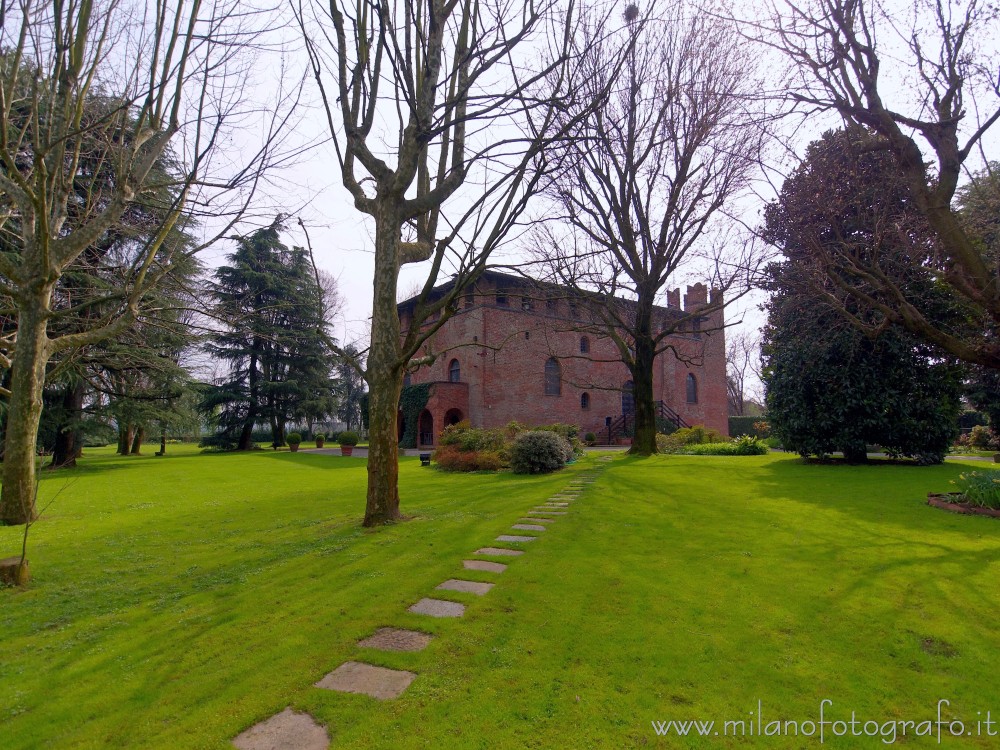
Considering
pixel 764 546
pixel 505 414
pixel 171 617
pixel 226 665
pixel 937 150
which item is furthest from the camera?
pixel 505 414

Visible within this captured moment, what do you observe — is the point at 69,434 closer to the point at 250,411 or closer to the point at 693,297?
the point at 250,411

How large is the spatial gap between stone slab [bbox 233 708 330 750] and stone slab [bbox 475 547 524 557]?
2968 millimetres

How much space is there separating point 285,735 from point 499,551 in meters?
3.25

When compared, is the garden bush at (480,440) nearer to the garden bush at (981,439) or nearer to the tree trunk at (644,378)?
the tree trunk at (644,378)

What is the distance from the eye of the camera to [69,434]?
20125mm

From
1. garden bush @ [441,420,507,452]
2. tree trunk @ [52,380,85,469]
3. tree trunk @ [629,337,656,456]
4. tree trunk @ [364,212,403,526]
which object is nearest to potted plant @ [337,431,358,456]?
garden bush @ [441,420,507,452]

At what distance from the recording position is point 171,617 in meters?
4.04

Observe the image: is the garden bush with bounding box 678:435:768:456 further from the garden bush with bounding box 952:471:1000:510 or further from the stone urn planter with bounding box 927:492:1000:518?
the garden bush with bounding box 952:471:1000:510

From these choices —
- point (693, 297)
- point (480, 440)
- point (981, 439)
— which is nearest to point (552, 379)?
point (693, 297)

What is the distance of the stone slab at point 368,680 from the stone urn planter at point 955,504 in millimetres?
8470

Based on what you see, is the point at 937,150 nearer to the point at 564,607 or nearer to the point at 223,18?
the point at 564,607

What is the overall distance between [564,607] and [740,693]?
1.41m

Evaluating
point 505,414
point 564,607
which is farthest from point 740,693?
point 505,414

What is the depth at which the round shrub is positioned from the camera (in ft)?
47.0
